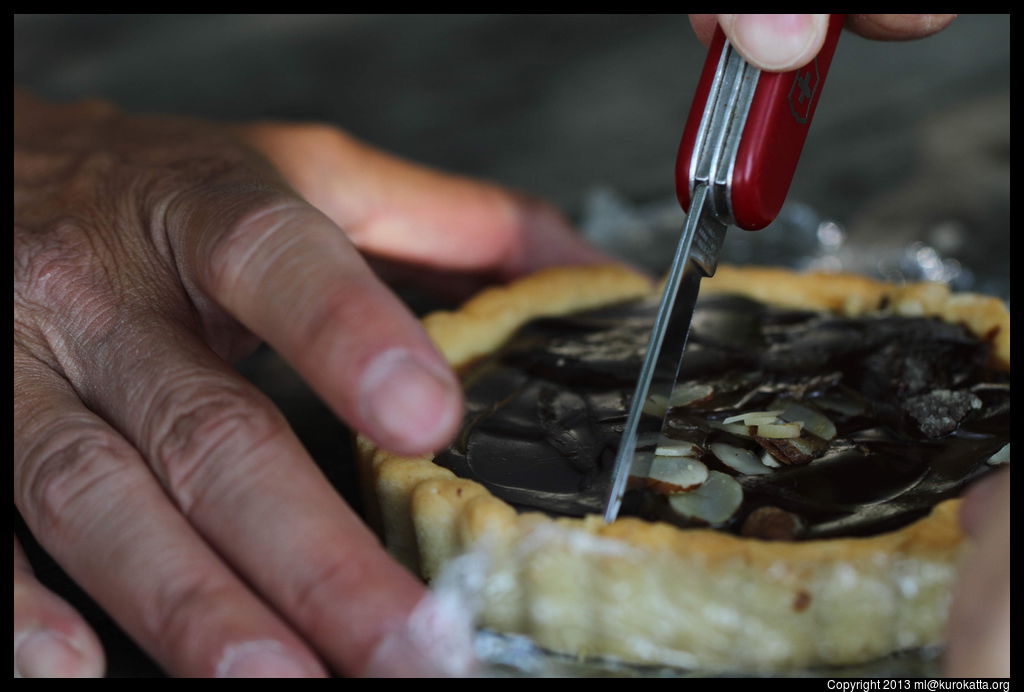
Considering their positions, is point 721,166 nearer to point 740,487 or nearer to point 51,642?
point 740,487

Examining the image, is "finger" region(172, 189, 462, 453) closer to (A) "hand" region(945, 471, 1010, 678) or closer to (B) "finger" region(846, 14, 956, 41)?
(A) "hand" region(945, 471, 1010, 678)

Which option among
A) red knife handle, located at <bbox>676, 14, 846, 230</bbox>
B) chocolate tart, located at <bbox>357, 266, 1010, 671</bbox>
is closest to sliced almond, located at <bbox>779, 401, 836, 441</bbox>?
chocolate tart, located at <bbox>357, 266, 1010, 671</bbox>

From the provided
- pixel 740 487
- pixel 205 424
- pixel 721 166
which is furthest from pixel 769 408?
pixel 205 424

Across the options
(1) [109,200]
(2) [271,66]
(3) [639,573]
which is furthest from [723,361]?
(2) [271,66]

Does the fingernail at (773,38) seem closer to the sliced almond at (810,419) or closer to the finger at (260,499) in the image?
the sliced almond at (810,419)
